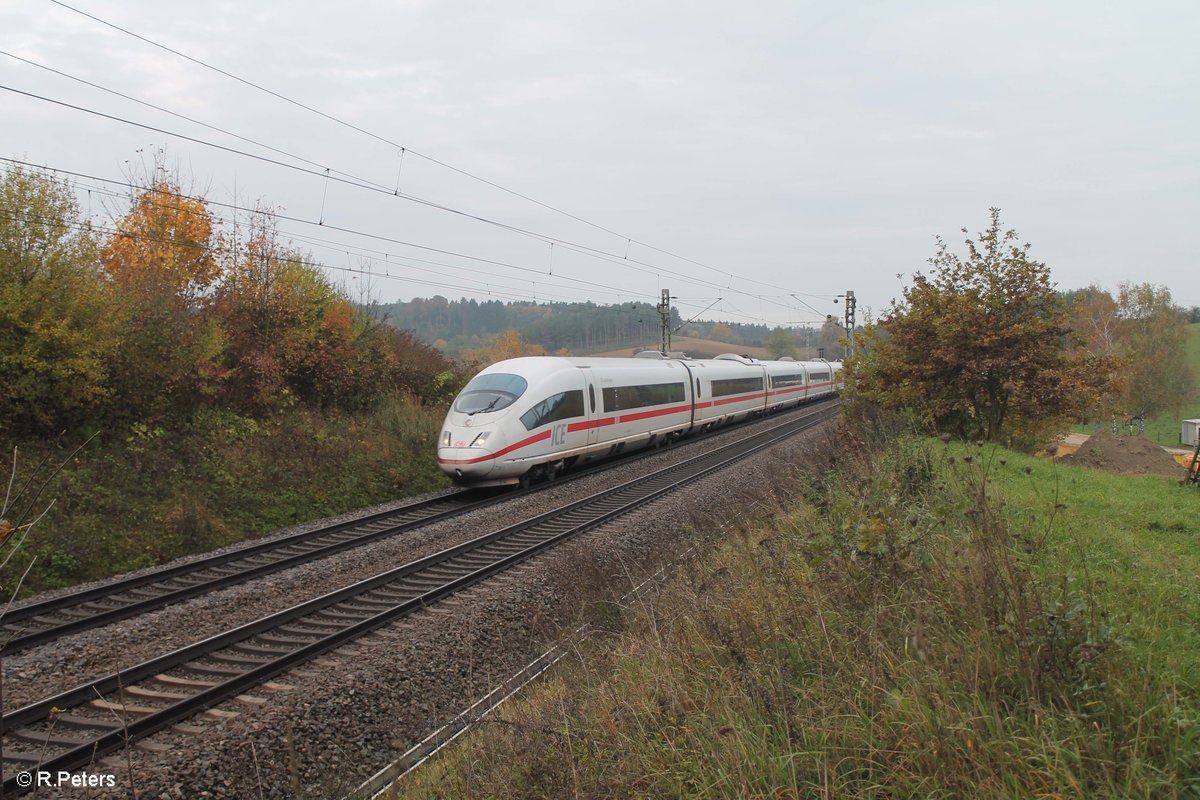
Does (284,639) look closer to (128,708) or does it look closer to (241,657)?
(241,657)

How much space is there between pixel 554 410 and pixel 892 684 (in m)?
12.8

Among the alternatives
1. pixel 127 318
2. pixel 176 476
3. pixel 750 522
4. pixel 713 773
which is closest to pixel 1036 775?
pixel 713 773

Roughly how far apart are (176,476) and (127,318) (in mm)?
3136

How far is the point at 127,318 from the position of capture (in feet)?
45.8

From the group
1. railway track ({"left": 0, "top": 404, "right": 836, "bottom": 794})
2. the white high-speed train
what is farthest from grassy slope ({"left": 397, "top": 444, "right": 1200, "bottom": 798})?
the white high-speed train

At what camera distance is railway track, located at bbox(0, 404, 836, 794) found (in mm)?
5320

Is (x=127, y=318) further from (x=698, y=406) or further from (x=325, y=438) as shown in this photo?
(x=698, y=406)

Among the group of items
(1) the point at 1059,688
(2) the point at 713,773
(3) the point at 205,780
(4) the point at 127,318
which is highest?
(4) the point at 127,318

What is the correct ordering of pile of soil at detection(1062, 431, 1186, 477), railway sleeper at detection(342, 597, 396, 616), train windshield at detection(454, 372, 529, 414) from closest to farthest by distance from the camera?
railway sleeper at detection(342, 597, 396, 616), train windshield at detection(454, 372, 529, 414), pile of soil at detection(1062, 431, 1186, 477)

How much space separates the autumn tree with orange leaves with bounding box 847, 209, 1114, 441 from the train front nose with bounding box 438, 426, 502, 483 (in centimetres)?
957

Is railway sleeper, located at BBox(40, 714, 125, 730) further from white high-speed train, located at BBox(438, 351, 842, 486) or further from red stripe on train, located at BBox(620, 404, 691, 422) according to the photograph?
red stripe on train, located at BBox(620, 404, 691, 422)

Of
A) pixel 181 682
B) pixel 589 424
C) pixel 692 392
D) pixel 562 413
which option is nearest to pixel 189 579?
pixel 181 682

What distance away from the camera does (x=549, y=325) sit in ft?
271

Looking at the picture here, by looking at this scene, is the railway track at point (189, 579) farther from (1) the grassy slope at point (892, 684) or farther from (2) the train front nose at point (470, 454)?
(1) the grassy slope at point (892, 684)
